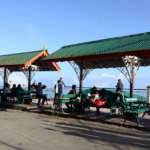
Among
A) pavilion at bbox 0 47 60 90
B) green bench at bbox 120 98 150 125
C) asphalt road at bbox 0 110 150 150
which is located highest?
pavilion at bbox 0 47 60 90

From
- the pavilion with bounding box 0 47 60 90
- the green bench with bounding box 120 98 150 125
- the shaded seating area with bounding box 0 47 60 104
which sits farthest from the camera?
the pavilion with bounding box 0 47 60 90

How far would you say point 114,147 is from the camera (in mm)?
4883

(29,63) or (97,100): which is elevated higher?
(29,63)

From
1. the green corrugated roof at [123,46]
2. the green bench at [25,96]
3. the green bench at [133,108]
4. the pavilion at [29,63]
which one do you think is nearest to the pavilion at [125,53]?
Result: the green corrugated roof at [123,46]

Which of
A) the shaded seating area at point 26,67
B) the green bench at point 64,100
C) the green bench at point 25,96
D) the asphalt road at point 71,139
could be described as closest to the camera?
the asphalt road at point 71,139

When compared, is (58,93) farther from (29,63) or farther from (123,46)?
(123,46)

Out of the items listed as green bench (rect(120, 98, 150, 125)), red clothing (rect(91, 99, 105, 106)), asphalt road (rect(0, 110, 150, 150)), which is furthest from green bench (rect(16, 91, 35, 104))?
green bench (rect(120, 98, 150, 125))

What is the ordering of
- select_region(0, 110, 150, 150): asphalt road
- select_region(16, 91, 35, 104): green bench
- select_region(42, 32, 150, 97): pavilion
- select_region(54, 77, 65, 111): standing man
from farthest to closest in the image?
select_region(16, 91, 35, 104): green bench
select_region(54, 77, 65, 111): standing man
select_region(42, 32, 150, 97): pavilion
select_region(0, 110, 150, 150): asphalt road

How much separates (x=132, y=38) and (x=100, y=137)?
20.9ft

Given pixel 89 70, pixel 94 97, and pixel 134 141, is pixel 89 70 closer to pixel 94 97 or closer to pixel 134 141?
pixel 94 97

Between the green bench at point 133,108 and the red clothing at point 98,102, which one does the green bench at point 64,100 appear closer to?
the red clothing at point 98,102

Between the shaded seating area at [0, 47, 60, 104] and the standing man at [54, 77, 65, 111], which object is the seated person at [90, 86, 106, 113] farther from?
the shaded seating area at [0, 47, 60, 104]

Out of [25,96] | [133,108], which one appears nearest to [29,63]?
[25,96]

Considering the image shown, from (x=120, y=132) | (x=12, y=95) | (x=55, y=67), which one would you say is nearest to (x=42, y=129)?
(x=120, y=132)
